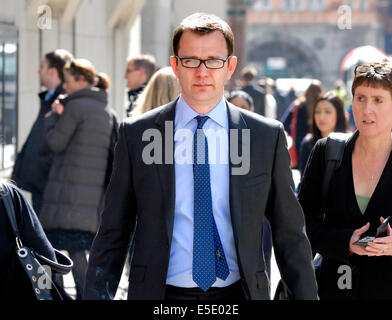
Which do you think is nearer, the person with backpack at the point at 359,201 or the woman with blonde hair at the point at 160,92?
the person with backpack at the point at 359,201

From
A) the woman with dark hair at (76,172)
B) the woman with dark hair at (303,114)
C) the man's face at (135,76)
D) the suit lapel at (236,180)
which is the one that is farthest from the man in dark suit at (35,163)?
the suit lapel at (236,180)

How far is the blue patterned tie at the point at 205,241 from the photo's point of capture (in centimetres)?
343

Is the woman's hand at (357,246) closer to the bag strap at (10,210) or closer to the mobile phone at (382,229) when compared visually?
the mobile phone at (382,229)

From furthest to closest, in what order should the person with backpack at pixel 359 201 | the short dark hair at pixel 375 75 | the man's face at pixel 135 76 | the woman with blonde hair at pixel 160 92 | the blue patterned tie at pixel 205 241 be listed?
the man's face at pixel 135 76
the woman with blonde hair at pixel 160 92
the short dark hair at pixel 375 75
the person with backpack at pixel 359 201
the blue patterned tie at pixel 205 241

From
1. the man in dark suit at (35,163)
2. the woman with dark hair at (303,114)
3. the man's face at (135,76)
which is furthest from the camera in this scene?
the woman with dark hair at (303,114)

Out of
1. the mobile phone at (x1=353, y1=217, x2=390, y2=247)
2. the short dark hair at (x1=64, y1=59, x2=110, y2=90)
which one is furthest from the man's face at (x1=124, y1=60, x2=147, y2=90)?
the mobile phone at (x1=353, y1=217, x2=390, y2=247)

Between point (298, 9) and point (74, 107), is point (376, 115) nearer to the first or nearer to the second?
point (74, 107)

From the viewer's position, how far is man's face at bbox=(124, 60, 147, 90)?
8.49m

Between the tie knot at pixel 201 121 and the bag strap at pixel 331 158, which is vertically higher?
the tie knot at pixel 201 121

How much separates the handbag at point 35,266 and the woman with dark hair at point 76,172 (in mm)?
3358

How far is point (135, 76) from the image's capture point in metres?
8.52

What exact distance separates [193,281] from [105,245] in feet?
1.18

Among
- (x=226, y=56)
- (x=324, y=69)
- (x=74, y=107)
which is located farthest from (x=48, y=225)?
(x=324, y=69)
